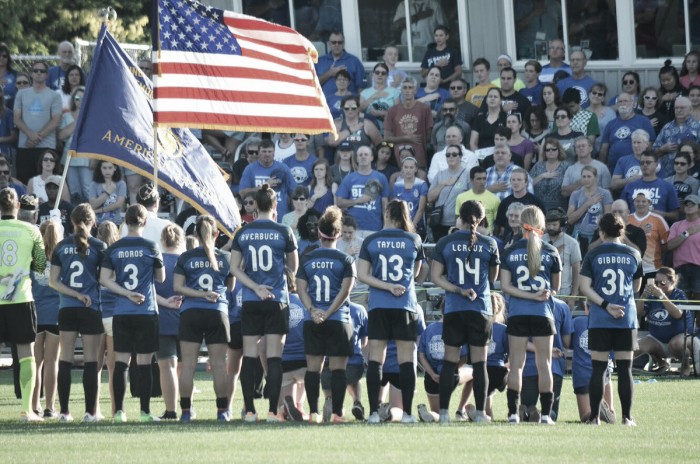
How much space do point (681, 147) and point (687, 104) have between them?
0.71 metres

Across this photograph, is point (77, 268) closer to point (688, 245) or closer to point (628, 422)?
point (628, 422)

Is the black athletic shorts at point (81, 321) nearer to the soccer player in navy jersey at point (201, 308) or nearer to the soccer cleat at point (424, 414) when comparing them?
the soccer player in navy jersey at point (201, 308)

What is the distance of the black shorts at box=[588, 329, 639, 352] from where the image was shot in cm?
1327

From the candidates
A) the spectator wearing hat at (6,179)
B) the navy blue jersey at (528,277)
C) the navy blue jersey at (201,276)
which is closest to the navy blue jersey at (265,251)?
the navy blue jersey at (201,276)

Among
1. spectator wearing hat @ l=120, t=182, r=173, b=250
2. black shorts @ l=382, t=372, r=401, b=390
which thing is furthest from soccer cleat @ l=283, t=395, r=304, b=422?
spectator wearing hat @ l=120, t=182, r=173, b=250

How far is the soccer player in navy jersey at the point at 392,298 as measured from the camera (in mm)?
13250

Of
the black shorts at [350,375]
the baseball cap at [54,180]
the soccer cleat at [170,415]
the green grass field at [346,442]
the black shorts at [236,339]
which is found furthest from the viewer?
the baseball cap at [54,180]

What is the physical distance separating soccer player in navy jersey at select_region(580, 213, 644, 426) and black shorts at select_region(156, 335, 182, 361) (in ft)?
12.9

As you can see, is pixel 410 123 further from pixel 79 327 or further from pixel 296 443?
pixel 296 443

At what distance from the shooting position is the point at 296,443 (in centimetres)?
1148

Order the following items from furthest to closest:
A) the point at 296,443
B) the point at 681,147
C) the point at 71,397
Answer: the point at 681,147 < the point at 71,397 < the point at 296,443

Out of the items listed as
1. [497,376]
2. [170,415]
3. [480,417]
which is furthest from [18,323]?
[497,376]

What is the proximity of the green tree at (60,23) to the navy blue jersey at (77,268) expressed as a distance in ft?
62.2

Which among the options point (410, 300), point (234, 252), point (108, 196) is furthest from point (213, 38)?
point (108, 196)
